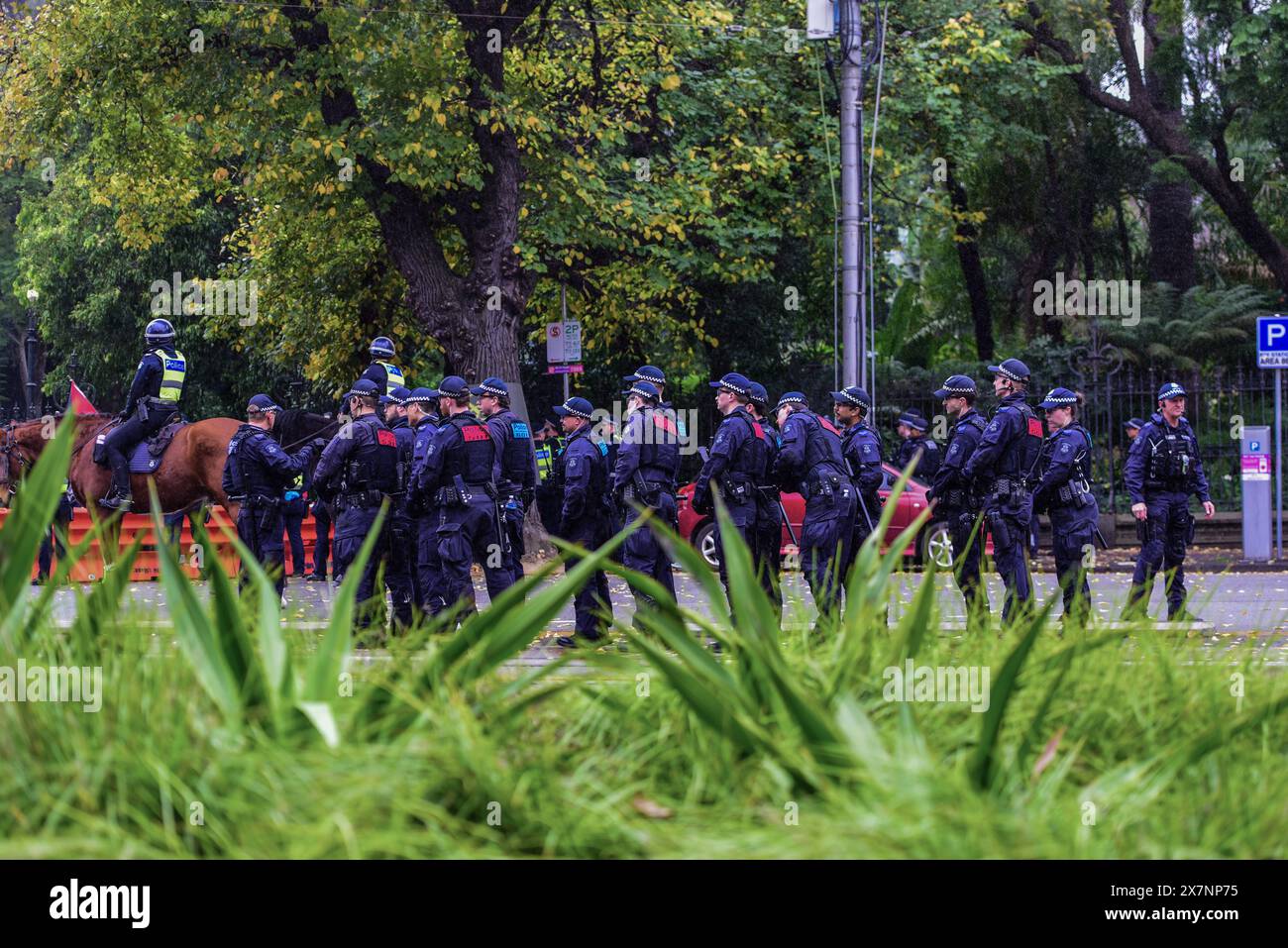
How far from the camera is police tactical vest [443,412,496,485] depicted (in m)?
11.5

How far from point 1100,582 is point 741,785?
46.9 feet

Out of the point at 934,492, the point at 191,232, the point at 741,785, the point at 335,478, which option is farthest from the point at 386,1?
the point at 741,785

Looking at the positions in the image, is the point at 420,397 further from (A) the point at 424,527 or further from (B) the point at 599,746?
(B) the point at 599,746

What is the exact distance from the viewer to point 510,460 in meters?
12.6

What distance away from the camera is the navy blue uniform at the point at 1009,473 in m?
12.0

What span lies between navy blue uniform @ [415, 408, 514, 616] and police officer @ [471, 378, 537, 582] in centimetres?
61

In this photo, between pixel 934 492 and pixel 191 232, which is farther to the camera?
pixel 191 232

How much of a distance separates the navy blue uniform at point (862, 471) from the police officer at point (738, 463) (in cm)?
75

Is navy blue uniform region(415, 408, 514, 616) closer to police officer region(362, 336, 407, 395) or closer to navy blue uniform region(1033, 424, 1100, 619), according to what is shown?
police officer region(362, 336, 407, 395)

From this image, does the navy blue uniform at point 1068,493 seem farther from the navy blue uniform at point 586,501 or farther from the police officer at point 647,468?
the navy blue uniform at point 586,501

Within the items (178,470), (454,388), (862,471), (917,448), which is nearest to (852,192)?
(917,448)
